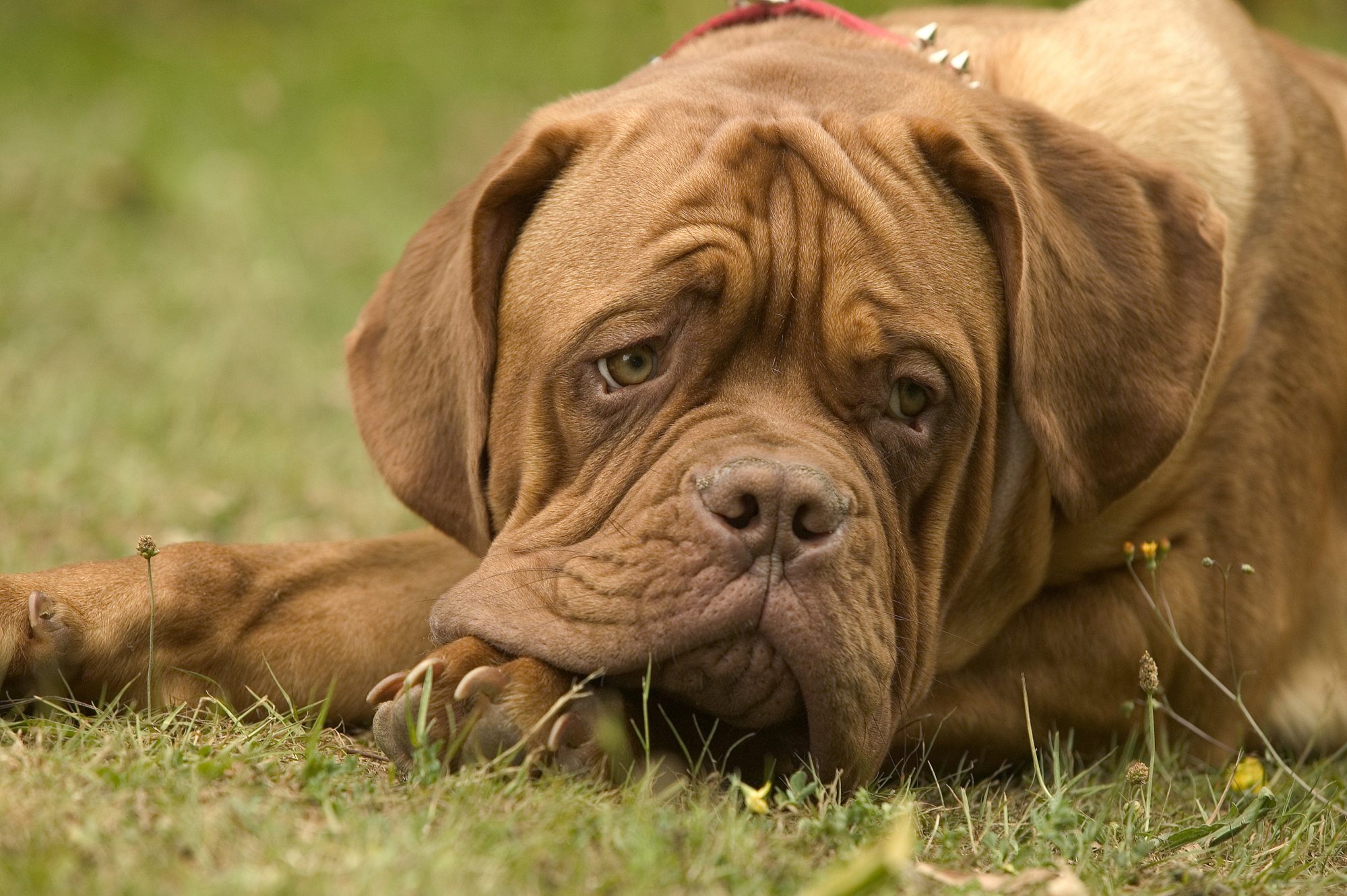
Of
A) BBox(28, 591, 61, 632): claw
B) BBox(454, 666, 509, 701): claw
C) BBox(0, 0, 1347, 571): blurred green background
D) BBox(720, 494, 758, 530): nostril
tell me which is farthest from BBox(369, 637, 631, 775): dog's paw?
BBox(0, 0, 1347, 571): blurred green background

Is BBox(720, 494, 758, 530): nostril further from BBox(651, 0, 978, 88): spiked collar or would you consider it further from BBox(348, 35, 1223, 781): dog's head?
BBox(651, 0, 978, 88): spiked collar

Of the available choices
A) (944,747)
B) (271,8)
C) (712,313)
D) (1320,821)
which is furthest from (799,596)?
(271,8)

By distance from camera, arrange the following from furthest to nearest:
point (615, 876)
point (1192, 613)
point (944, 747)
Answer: point (1192, 613)
point (944, 747)
point (615, 876)

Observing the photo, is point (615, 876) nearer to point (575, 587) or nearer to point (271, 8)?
point (575, 587)

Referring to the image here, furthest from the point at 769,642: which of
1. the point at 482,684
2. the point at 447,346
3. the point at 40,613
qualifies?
the point at 40,613

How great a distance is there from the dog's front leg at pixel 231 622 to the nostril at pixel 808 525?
1.01 metres

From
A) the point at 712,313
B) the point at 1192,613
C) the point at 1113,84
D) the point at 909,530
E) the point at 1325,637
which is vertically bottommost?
the point at 1325,637

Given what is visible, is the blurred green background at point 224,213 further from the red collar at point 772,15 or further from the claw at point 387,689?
the red collar at point 772,15

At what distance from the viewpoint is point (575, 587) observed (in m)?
2.72

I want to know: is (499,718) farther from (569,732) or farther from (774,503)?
(774,503)

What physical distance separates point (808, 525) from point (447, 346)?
1007 mm

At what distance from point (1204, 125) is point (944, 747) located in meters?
1.68

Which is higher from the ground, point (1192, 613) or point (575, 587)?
point (575, 587)

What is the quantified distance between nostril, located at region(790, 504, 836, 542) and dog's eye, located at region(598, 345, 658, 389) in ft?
1.61
